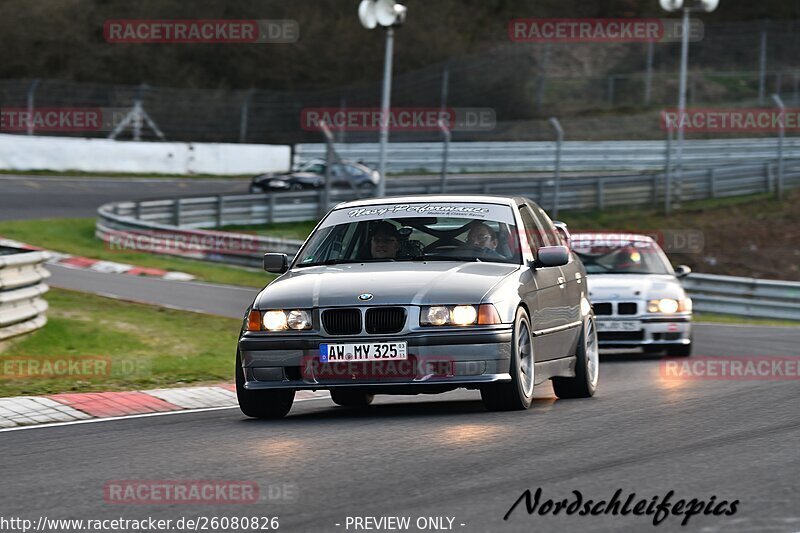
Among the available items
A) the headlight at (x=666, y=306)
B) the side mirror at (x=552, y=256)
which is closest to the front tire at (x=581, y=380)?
the side mirror at (x=552, y=256)

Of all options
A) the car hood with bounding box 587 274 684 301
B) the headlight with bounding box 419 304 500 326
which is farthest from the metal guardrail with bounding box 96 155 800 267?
the headlight with bounding box 419 304 500 326

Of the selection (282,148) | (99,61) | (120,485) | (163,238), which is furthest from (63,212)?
(120,485)

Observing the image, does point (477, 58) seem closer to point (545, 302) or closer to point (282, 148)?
point (282, 148)

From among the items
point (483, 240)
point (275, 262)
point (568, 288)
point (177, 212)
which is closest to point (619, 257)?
point (568, 288)

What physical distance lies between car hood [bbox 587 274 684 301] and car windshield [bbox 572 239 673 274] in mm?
339

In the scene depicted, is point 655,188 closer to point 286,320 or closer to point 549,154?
point 549,154

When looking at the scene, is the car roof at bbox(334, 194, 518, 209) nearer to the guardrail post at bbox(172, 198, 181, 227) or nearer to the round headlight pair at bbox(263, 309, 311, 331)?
the round headlight pair at bbox(263, 309, 311, 331)

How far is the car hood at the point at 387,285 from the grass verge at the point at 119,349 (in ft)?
9.51

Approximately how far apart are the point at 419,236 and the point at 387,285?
1.10m

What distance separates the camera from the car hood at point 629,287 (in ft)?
52.4

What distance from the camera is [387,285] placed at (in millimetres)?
8922

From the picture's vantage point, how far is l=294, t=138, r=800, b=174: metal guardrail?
44312 mm

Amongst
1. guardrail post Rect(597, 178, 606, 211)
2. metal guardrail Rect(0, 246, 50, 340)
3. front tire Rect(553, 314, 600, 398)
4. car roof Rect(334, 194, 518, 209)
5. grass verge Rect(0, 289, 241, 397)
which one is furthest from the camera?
guardrail post Rect(597, 178, 606, 211)

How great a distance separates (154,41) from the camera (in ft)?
177
